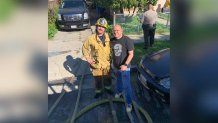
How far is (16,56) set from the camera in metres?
1.23

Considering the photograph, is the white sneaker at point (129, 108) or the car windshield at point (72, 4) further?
the car windshield at point (72, 4)

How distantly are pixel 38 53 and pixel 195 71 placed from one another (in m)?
0.66

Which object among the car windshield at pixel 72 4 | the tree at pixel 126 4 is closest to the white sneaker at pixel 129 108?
the tree at pixel 126 4

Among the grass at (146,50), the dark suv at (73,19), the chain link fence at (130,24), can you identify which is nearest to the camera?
the grass at (146,50)

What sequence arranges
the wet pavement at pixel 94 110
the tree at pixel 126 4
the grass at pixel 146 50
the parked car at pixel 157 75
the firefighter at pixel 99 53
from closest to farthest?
the parked car at pixel 157 75
the wet pavement at pixel 94 110
the firefighter at pixel 99 53
the grass at pixel 146 50
the tree at pixel 126 4

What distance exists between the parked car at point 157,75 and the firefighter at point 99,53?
808 mm

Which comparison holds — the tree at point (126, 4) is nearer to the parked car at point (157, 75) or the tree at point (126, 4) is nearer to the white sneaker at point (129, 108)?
the parked car at point (157, 75)

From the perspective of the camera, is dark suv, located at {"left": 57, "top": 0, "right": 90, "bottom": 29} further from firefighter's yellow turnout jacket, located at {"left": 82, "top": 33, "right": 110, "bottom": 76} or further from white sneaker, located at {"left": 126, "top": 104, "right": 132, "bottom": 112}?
white sneaker, located at {"left": 126, "top": 104, "right": 132, "bottom": 112}

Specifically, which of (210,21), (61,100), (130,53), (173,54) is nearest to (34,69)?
(173,54)

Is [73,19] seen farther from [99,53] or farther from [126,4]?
[99,53]

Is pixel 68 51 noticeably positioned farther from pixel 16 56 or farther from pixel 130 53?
pixel 16 56

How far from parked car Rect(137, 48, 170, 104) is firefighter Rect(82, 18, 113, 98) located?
808mm

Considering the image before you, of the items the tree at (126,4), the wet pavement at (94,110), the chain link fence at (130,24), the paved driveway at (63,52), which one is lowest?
the wet pavement at (94,110)

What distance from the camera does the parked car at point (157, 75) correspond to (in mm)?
5939
